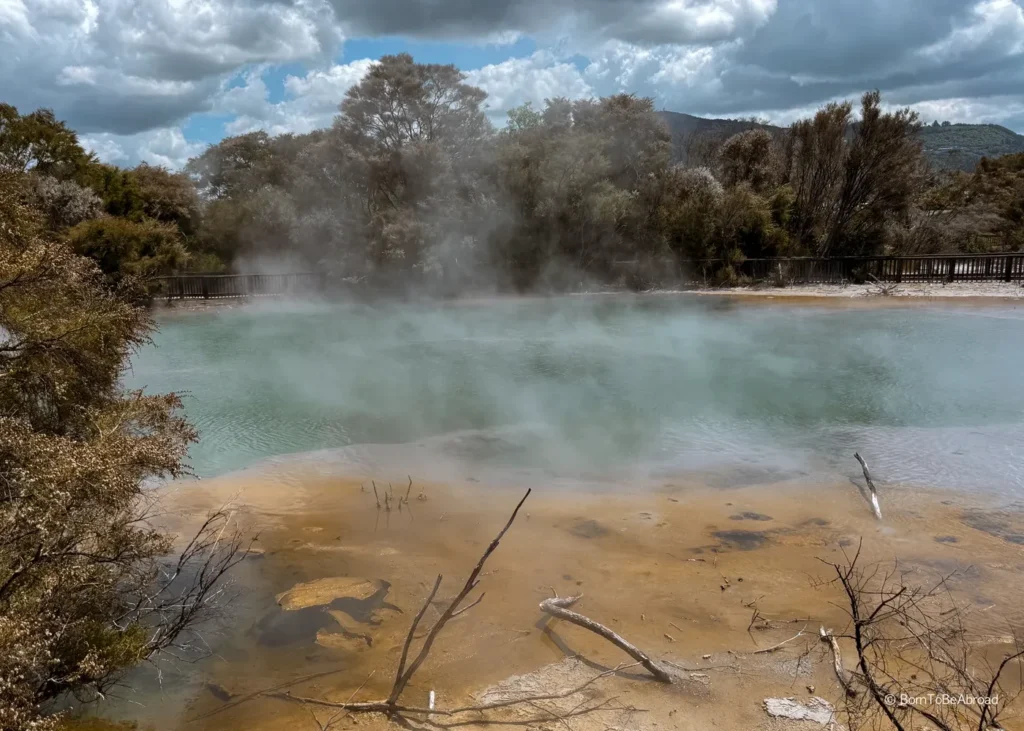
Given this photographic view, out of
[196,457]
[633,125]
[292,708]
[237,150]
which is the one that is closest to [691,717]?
[292,708]

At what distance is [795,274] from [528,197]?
9415 mm

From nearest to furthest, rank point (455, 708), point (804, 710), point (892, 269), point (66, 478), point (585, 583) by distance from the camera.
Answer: point (66, 478) → point (804, 710) → point (455, 708) → point (585, 583) → point (892, 269)

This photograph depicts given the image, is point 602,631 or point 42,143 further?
point 42,143

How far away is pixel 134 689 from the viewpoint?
3.92 meters

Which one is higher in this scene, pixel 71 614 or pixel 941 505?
pixel 71 614

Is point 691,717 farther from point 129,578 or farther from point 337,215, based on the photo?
point 337,215

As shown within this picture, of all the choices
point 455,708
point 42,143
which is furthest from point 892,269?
point 42,143

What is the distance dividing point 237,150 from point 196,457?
86.7 ft

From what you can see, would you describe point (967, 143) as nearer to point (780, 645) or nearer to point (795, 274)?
point (795, 274)

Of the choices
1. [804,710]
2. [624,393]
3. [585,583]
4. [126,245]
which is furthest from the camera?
[126,245]

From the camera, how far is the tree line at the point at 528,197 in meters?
23.0

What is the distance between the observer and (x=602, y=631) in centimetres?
390

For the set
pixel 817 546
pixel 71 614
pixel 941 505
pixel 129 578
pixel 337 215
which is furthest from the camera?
pixel 337 215

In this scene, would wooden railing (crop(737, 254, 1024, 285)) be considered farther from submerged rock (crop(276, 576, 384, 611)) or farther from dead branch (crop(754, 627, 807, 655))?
submerged rock (crop(276, 576, 384, 611))
